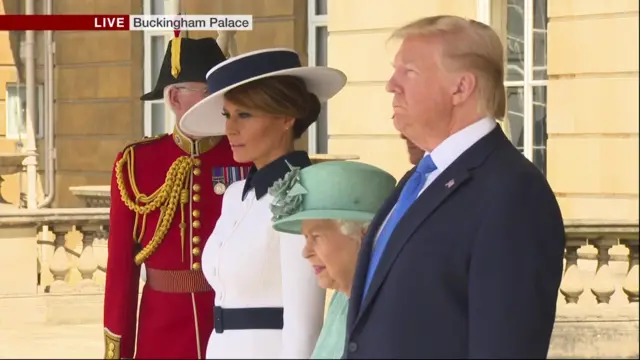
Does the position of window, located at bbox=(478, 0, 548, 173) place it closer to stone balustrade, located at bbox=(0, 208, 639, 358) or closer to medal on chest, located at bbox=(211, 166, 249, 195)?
stone balustrade, located at bbox=(0, 208, 639, 358)

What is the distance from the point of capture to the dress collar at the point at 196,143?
3.07 meters

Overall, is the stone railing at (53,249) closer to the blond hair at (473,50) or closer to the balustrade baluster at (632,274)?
the balustrade baluster at (632,274)

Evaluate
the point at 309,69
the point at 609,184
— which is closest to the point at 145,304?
the point at 309,69

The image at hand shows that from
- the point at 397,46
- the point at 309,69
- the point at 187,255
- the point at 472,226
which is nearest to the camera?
the point at 472,226

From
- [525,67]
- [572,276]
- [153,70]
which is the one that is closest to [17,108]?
[153,70]

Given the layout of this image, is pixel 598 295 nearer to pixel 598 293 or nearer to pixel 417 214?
pixel 598 293

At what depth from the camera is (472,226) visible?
196cm

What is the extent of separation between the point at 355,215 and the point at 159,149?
1.02m

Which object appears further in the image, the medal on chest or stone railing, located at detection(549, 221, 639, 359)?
stone railing, located at detection(549, 221, 639, 359)

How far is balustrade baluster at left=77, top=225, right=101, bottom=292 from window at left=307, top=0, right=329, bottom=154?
5.80 ft

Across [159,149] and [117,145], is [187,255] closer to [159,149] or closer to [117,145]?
[159,149]

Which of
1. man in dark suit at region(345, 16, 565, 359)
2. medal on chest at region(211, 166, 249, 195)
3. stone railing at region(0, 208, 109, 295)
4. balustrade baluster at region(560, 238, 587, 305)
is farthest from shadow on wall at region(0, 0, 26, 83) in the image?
man in dark suit at region(345, 16, 565, 359)

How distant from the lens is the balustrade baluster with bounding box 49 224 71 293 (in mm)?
6945

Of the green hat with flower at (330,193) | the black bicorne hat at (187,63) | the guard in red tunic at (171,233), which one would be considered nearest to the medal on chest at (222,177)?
the guard in red tunic at (171,233)
